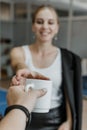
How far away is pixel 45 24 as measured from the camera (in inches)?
49.6

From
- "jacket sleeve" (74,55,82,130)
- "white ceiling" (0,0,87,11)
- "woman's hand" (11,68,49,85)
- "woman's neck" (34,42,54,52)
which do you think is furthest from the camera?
"white ceiling" (0,0,87,11)

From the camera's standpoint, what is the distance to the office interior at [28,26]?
18.8ft

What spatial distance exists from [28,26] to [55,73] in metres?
6.02

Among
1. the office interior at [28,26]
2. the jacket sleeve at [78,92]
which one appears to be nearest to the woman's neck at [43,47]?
the jacket sleeve at [78,92]

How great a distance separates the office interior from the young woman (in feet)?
14.1

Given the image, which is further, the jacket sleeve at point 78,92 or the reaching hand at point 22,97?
the jacket sleeve at point 78,92

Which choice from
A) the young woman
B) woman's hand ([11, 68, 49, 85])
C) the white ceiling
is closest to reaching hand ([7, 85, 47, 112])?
woman's hand ([11, 68, 49, 85])

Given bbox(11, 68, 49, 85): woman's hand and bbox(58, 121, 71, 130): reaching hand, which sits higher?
bbox(11, 68, 49, 85): woman's hand

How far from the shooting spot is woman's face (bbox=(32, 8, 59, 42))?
1.26 m

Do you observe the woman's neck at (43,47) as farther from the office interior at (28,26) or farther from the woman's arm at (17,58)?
the office interior at (28,26)

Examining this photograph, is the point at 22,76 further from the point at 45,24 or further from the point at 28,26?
the point at 28,26

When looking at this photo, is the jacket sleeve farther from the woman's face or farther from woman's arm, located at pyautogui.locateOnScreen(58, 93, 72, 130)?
the woman's face

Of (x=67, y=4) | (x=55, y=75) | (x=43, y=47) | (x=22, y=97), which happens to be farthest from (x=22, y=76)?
(x=67, y=4)

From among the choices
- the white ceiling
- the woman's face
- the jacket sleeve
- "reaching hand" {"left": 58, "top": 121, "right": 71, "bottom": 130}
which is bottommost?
"reaching hand" {"left": 58, "top": 121, "right": 71, "bottom": 130}
